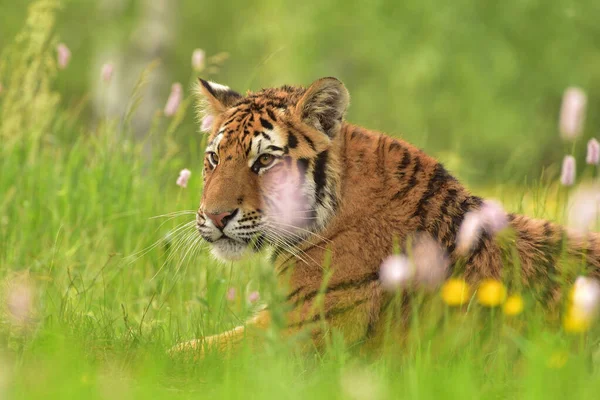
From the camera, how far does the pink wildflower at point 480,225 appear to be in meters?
3.45

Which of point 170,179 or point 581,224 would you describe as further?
point 170,179

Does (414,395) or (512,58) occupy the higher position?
(512,58)

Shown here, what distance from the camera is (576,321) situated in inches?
126

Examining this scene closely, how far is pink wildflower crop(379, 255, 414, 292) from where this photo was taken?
313 cm

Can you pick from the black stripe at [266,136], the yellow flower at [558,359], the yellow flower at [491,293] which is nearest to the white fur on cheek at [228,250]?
the black stripe at [266,136]

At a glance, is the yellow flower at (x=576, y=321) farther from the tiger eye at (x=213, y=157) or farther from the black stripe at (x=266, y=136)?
the tiger eye at (x=213, y=157)

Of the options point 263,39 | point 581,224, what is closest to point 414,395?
point 581,224

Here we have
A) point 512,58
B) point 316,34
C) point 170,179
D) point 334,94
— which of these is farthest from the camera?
point 316,34

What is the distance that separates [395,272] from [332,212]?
1.34 metres

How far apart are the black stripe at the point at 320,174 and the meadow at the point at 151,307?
48 centimetres

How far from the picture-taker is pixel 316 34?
20703 millimetres

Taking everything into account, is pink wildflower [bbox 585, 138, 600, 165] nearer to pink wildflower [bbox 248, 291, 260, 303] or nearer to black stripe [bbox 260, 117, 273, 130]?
black stripe [bbox 260, 117, 273, 130]

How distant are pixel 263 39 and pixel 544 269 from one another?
19774mm

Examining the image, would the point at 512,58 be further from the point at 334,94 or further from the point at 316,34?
the point at 334,94
